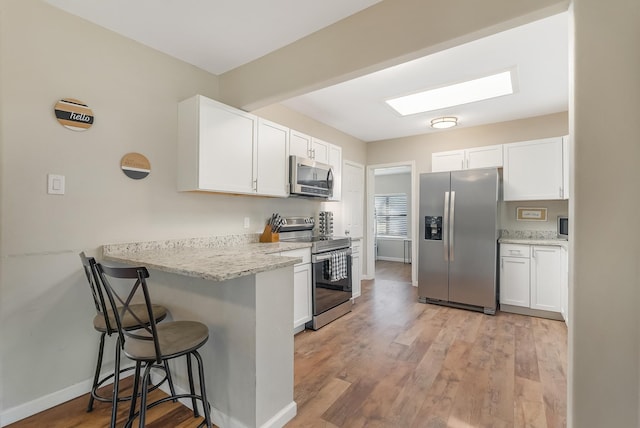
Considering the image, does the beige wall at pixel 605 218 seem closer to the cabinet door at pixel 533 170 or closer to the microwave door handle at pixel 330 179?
the microwave door handle at pixel 330 179

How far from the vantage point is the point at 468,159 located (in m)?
4.35

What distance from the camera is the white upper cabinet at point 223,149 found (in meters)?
2.46

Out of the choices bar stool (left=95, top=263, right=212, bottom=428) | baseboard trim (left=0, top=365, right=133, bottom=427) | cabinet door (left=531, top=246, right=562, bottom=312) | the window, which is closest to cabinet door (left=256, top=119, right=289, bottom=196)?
bar stool (left=95, top=263, right=212, bottom=428)

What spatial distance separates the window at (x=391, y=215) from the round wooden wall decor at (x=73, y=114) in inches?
274

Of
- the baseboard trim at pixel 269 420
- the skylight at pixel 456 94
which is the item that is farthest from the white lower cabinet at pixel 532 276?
Result: the baseboard trim at pixel 269 420

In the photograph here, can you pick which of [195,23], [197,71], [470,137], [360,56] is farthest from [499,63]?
[197,71]

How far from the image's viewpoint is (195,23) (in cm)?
213

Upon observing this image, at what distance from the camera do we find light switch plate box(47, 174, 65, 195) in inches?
75.6

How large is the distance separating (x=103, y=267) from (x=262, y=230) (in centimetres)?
206

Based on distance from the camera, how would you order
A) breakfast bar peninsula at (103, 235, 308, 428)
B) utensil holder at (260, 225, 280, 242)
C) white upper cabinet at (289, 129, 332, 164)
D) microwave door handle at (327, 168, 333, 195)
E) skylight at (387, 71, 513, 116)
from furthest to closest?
microwave door handle at (327, 168, 333, 195) < white upper cabinet at (289, 129, 332, 164) < utensil holder at (260, 225, 280, 242) < skylight at (387, 71, 513, 116) < breakfast bar peninsula at (103, 235, 308, 428)

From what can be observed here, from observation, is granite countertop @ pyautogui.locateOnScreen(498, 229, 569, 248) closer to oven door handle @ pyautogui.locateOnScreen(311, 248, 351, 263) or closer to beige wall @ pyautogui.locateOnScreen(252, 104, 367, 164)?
oven door handle @ pyautogui.locateOnScreen(311, 248, 351, 263)

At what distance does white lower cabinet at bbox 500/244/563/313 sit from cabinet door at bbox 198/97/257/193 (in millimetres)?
A: 3301

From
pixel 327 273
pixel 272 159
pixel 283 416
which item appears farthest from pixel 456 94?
pixel 283 416

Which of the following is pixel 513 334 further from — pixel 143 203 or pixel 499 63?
pixel 143 203
